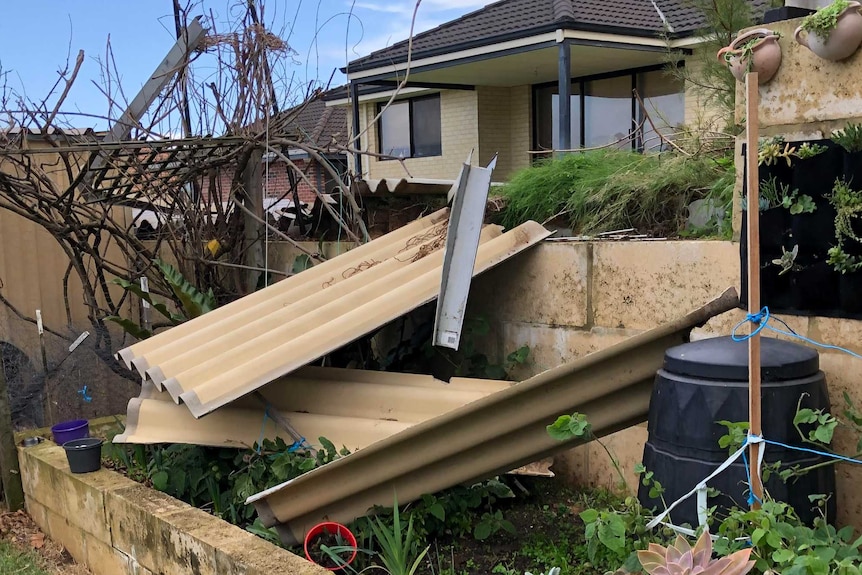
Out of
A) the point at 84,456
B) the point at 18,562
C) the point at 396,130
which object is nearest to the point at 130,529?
the point at 84,456

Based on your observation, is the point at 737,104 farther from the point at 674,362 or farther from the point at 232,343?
the point at 232,343

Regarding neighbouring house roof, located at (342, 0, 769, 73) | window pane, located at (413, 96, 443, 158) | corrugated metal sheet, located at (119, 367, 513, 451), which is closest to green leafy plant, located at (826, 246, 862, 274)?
corrugated metal sheet, located at (119, 367, 513, 451)

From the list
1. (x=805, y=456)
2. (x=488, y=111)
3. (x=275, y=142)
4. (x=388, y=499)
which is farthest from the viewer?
(x=488, y=111)

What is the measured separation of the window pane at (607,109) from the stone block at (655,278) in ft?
33.0

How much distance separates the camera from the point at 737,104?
3055 mm

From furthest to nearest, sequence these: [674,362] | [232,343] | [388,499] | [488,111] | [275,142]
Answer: [488,111] < [275,142] < [232,343] < [388,499] < [674,362]

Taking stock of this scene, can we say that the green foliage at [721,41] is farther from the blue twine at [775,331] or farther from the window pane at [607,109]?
the window pane at [607,109]

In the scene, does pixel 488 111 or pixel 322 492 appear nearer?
pixel 322 492

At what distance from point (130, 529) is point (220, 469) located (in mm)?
541

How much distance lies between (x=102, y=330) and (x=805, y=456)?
533 cm

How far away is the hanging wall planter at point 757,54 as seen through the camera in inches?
110

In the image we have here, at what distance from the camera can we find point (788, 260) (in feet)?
9.11

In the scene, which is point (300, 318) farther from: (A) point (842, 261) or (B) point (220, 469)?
(A) point (842, 261)

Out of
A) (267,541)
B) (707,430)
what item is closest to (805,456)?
(707,430)
